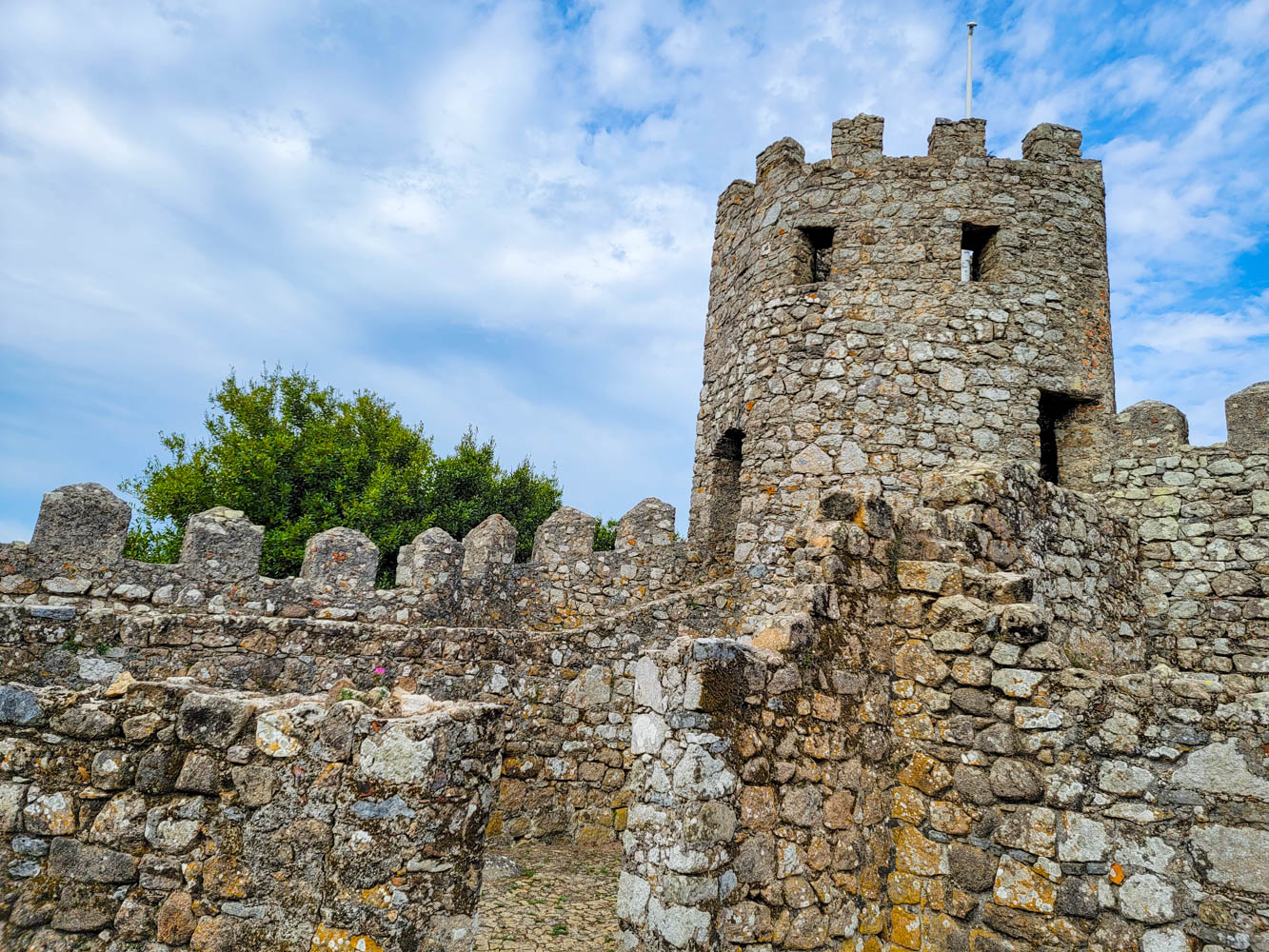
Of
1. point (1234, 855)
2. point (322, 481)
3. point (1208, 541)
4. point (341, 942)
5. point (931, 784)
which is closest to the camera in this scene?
point (341, 942)

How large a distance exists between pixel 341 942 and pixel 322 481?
61.0 feet

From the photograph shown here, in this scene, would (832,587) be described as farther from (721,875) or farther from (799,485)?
(799,485)

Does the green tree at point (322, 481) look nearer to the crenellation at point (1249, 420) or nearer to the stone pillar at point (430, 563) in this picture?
the stone pillar at point (430, 563)

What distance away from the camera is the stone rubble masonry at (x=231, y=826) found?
306cm

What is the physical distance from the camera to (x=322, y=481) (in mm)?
20266

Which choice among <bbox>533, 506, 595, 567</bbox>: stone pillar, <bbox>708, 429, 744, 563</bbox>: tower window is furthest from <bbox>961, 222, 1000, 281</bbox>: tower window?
<bbox>533, 506, 595, 567</bbox>: stone pillar

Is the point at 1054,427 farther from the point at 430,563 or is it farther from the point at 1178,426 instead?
the point at 430,563

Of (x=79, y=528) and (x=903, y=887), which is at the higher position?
(x=79, y=528)

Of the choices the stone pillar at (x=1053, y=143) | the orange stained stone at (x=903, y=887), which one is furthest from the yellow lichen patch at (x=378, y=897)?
the stone pillar at (x=1053, y=143)

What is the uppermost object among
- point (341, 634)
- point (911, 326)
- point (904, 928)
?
point (911, 326)

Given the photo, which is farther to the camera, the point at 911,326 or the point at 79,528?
the point at 911,326

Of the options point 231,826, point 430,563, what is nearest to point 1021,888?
point 231,826

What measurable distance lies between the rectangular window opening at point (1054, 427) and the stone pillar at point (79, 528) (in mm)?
9811

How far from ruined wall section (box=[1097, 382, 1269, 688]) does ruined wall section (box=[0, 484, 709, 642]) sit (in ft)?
16.1
